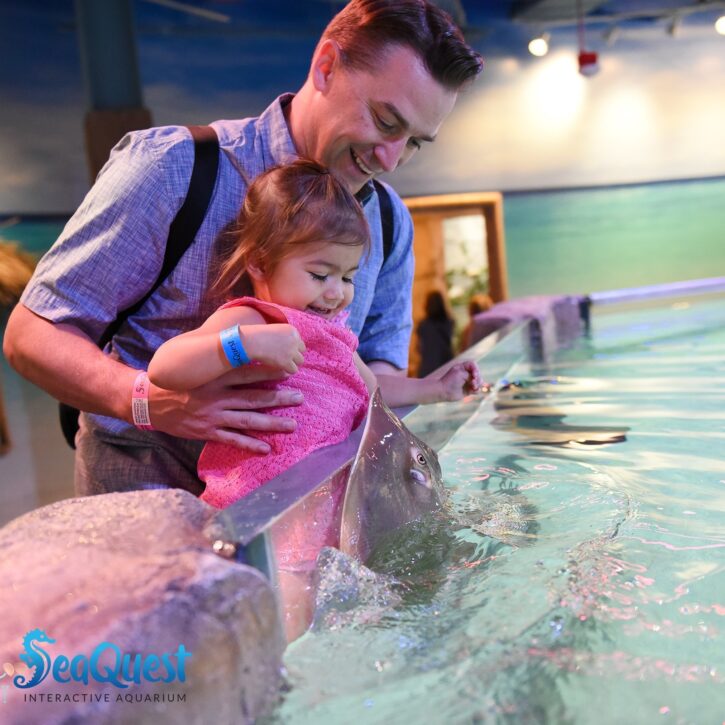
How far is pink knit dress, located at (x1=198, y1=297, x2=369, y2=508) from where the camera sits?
53.7 inches

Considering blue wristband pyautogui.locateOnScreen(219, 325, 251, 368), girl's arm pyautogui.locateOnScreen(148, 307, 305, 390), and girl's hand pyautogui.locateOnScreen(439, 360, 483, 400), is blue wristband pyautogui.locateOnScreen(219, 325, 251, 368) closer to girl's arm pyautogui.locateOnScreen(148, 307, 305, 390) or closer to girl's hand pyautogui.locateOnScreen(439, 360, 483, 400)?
girl's arm pyautogui.locateOnScreen(148, 307, 305, 390)

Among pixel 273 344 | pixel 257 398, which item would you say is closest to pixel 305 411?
pixel 257 398

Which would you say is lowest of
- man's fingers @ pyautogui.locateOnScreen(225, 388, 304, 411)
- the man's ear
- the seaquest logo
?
the seaquest logo

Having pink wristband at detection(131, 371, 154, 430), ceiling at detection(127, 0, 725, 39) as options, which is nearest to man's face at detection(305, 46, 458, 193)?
pink wristband at detection(131, 371, 154, 430)

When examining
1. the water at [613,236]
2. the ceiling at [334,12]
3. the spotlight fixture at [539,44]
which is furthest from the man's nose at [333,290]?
the spotlight fixture at [539,44]

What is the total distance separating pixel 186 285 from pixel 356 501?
60 cm

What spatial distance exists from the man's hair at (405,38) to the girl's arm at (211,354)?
0.64 m

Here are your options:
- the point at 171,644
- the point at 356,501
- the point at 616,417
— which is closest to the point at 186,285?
the point at 356,501

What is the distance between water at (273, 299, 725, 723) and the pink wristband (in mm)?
493

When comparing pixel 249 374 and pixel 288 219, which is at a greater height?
pixel 288 219

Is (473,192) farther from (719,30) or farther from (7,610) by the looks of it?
(7,610)

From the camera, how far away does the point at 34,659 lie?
73 centimetres

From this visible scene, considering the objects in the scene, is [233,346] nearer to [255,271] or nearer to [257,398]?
[257,398]

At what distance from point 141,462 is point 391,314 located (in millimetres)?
760
